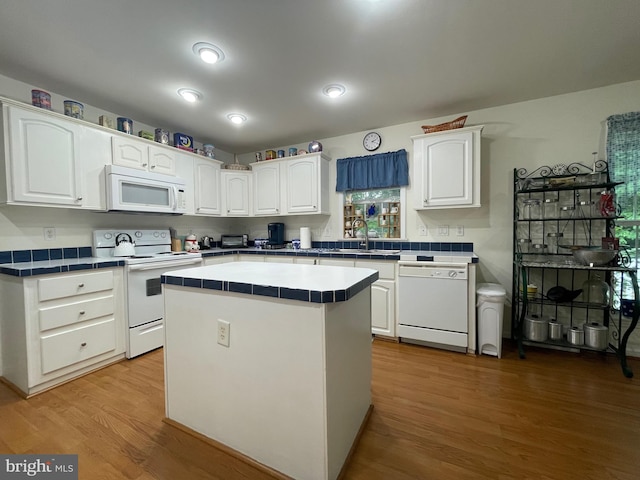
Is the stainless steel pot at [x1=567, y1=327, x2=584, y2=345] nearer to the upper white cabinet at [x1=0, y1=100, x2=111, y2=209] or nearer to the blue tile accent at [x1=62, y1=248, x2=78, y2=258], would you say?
the upper white cabinet at [x1=0, y1=100, x2=111, y2=209]

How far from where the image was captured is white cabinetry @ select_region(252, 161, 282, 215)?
3654 millimetres

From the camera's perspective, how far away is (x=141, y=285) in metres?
2.46

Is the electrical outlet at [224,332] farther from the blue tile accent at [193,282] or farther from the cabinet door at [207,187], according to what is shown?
the cabinet door at [207,187]

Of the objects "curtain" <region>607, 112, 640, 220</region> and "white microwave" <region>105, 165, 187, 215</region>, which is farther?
"white microwave" <region>105, 165, 187, 215</region>

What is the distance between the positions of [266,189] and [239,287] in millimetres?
2686

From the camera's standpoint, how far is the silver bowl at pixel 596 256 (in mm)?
2066

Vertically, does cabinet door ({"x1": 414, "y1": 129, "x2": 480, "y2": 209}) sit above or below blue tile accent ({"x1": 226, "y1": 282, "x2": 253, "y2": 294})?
above

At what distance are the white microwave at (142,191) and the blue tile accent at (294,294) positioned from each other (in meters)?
2.24

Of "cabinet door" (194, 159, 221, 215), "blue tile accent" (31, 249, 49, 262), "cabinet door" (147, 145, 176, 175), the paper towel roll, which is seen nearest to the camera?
"blue tile accent" (31, 249, 49, 262)

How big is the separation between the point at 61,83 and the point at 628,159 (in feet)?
15.7

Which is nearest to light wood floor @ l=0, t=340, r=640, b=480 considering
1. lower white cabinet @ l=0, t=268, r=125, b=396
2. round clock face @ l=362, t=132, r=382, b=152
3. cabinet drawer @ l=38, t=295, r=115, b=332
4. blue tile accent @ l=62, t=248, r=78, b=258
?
lower white cabinet @ l=0, t=268, r=125, b=396

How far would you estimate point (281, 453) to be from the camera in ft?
3.97

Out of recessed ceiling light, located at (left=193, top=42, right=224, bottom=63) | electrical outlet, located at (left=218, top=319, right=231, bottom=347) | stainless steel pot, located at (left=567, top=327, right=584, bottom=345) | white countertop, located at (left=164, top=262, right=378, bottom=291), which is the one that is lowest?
stainless steel pot, located at (left=567, top=327, right=584, bottom=345)

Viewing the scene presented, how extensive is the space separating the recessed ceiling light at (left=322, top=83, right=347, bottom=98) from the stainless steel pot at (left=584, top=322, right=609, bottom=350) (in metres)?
2.89
